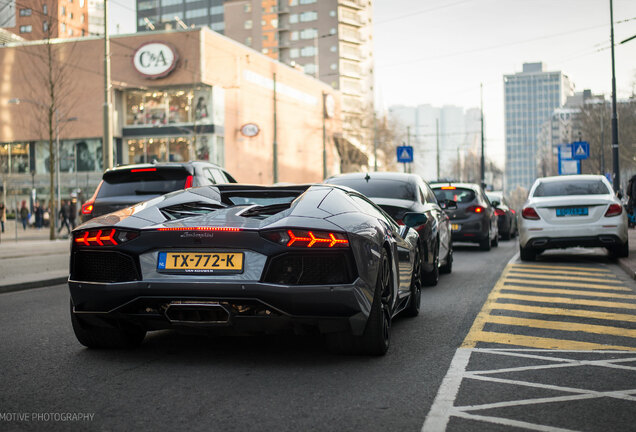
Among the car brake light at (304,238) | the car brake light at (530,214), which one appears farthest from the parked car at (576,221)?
the car brake light at (304,238)

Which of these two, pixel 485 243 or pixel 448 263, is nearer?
pixel 448 263

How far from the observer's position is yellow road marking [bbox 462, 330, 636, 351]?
6.16 m

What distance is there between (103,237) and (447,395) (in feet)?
7.78

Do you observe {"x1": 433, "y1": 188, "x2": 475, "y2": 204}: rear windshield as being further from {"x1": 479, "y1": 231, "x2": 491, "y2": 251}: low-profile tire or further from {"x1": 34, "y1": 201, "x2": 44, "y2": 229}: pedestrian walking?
{"x1": 34, "y1": 201, "x2": 44, "y2": 229}: pedestrian walking

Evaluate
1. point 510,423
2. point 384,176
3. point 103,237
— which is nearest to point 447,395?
point 510,423

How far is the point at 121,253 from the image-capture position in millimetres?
5141

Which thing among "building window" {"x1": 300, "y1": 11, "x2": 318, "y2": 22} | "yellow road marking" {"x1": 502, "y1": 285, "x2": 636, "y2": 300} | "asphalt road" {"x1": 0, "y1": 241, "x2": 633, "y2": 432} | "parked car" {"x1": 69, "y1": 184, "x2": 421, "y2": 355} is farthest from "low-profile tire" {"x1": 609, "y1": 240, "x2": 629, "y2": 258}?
"building window" {"x1": 300, "y1": 11, "x2": 318, "y2": 22}

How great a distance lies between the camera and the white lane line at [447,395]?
12.7 ft

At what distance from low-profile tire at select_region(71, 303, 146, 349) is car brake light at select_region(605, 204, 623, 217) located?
10363mm

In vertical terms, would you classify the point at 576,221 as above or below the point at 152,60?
below

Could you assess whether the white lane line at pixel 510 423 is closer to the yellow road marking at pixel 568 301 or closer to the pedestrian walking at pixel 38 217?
the yellow road marking at pixel 568 301

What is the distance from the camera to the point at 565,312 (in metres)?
8.23

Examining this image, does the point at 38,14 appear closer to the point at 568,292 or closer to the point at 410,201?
the point at 410,201

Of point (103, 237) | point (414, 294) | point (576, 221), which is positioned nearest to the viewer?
point (103, 237)
